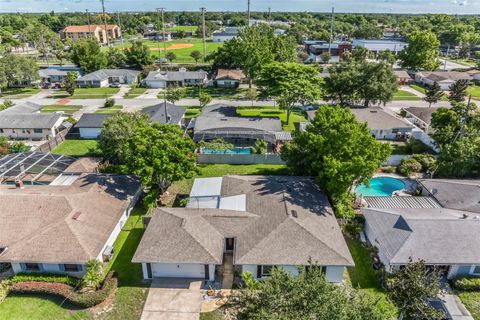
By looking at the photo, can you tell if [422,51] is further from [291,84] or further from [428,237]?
[428,237]

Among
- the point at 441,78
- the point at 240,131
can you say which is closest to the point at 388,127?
the point at 240,131

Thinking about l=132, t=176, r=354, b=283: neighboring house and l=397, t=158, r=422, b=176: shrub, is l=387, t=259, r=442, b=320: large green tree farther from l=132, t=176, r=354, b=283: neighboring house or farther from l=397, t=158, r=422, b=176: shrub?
l=397, t=158, r=422, b=176: shrub

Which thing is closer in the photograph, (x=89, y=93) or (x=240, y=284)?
(x=240, y=284)

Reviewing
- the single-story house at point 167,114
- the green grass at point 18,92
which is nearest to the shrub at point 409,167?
Answer: the single-story house at point 167,114

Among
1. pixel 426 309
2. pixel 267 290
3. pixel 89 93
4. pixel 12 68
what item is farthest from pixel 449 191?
pixel 12 68

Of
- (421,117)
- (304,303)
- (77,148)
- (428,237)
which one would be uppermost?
(304,303)

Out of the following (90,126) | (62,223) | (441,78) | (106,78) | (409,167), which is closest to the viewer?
(62,223)

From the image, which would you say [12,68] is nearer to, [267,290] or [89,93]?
[89,93]

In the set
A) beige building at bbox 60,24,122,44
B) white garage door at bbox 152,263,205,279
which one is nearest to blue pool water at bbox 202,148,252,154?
white garage door at bbox 152,263,205,279
